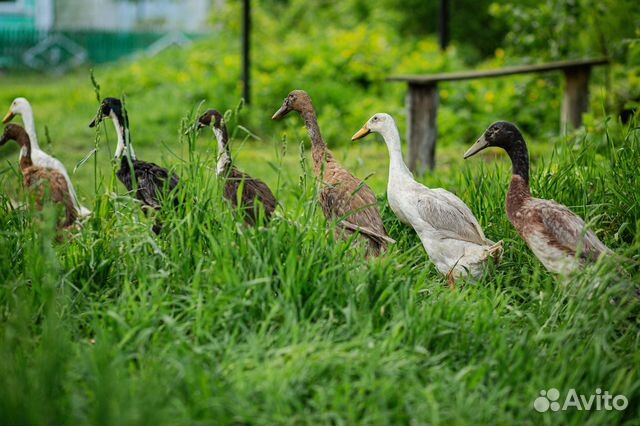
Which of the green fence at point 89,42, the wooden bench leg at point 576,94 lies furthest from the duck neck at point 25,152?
the green fence at point 89,42

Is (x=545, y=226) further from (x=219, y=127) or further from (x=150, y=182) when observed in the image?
(x=150, y=182)

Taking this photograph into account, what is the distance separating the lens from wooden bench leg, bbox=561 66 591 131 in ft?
30.7

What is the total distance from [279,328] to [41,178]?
2592 millimetres

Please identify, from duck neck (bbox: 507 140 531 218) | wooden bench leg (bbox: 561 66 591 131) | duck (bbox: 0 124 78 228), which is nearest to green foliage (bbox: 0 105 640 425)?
duck neck (bbox: 507 140 531 218)

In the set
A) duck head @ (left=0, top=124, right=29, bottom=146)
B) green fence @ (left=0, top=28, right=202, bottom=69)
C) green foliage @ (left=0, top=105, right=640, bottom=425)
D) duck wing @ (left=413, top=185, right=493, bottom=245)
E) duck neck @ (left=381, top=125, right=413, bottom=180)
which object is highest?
duck neck @ (left=381, top=125, right=413, bottom=180)

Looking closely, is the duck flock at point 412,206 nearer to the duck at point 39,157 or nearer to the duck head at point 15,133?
the duck at point 39,157

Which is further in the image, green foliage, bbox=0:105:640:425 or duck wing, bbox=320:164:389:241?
duck wing, bbox=320:164:389:241

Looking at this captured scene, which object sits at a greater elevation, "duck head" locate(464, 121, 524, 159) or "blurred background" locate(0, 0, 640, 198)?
"duck head" locate(464, 121, 524, 159)

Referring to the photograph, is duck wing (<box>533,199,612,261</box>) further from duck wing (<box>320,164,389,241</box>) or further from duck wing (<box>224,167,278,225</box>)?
duck wing (<box>224,167,278,225</box>)

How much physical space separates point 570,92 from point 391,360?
6423 millimetres

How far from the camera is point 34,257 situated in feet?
14.4

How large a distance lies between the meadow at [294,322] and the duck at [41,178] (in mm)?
595

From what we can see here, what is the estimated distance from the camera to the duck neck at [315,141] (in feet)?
18.2

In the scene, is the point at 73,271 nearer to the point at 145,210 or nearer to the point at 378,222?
the point at 145,210
